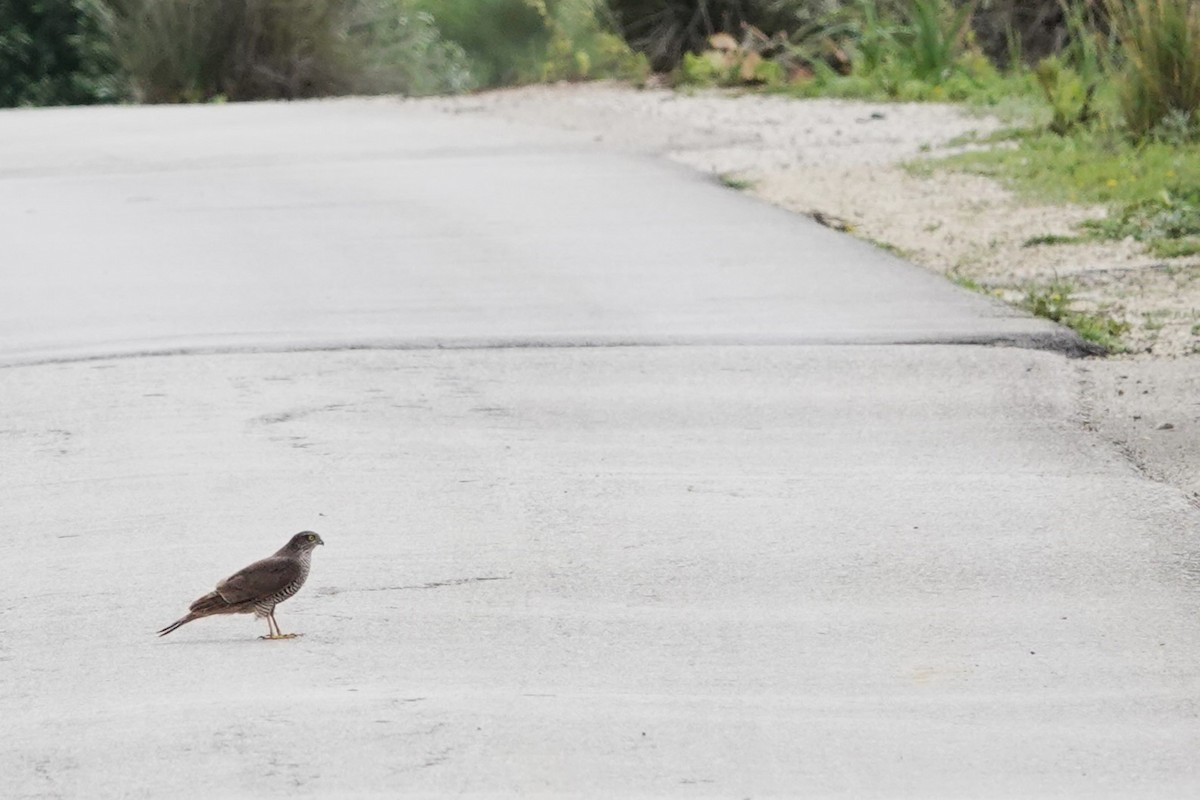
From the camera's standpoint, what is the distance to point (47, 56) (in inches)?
1065

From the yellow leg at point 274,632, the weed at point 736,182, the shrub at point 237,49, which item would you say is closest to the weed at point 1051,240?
the weed at point 736,182

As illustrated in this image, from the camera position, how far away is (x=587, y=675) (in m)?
5.40

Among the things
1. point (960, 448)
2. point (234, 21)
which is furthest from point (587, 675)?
point (234, 21)

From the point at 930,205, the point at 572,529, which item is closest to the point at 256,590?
the point at 572,529

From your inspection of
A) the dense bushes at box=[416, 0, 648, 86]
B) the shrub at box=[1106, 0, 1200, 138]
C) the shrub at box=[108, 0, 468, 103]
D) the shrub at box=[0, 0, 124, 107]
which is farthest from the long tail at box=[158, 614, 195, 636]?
the shrub at box=[0, 0, 124, 107]

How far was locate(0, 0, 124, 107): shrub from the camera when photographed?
2669 centimetres

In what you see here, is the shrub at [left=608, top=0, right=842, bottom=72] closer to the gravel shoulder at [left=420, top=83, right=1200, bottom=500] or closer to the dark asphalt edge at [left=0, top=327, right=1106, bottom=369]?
the gravel shoulder at [left=420, top=83, right=1200, bottom=500]

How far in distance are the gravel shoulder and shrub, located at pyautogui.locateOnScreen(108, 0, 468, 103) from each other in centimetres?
279

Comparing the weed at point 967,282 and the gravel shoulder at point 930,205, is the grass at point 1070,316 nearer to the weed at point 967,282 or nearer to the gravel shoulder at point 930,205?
the gravel shoulder at point 930,205

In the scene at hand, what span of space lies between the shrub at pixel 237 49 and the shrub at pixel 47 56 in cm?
283

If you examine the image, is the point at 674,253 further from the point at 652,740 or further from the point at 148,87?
the point at 148,87

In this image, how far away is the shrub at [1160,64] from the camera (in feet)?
45.5

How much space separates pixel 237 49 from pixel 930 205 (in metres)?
11.7

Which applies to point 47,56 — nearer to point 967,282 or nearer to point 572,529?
point 967,282
